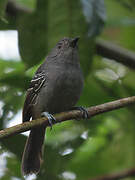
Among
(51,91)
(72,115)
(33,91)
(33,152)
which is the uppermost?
(72,115)

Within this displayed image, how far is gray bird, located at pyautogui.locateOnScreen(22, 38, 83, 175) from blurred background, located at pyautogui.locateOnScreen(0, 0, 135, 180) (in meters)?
0.10

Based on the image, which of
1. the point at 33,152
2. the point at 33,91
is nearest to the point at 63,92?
the point at 33,91

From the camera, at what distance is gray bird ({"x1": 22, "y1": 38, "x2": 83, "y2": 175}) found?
4.79 meters

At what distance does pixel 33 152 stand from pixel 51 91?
0.79 metres

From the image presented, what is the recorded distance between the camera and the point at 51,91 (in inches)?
189

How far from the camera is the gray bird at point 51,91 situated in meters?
4.79

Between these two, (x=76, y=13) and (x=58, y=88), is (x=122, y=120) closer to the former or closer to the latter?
(x=58, y=88)

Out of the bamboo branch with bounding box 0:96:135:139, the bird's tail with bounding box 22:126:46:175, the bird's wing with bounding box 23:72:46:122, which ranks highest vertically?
the bamboo branch with bounding box 0:96:135:139

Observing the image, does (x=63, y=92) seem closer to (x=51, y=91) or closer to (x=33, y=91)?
(x=51, y=91)

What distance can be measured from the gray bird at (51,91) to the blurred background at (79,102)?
10 centimetres

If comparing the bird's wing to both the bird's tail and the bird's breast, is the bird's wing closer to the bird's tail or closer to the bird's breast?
the bird's breast

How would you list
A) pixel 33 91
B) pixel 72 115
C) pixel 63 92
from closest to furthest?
1. pixel 72 115
2. pixel 63 92
3. pixel 33 91

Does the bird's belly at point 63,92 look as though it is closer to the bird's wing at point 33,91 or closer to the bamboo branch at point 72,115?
the bird's wing at point 33,91

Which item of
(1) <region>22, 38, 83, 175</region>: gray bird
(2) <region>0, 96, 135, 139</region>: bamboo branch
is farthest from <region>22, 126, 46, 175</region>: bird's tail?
(2) <region>0, 96, 135, 139</region>: bamboo branch
